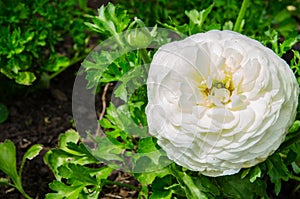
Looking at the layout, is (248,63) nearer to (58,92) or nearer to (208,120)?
(208,120)

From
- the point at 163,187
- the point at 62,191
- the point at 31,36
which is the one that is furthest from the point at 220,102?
the point at 31,36

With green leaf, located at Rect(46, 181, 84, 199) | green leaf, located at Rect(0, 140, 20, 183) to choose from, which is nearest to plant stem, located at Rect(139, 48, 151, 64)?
green leaf, located at Rect(46, 181, 84, 199)

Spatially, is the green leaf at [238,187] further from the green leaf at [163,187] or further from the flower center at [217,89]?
the flower center at [217,89]

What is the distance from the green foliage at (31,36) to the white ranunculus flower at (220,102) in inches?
28.4

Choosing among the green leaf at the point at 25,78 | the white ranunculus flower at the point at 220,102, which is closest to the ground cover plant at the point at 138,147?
the white ranunculus flower at the point at 220,102

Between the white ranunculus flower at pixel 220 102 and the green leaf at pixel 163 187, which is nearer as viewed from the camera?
the white ranunculus flower at pixel 220 102

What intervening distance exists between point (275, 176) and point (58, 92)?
944 mm

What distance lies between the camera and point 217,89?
3.36ft

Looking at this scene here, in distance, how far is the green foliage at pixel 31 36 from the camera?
5.45 ft

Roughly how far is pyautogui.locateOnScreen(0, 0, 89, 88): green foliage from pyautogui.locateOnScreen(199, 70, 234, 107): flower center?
2.53 feet

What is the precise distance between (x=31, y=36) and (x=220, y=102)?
834mm

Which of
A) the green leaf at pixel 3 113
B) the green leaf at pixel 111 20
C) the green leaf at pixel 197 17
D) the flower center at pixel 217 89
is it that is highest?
the green leaf at pixel 111 20

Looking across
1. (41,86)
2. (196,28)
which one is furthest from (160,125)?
(41,86)

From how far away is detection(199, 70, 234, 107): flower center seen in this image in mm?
1021
